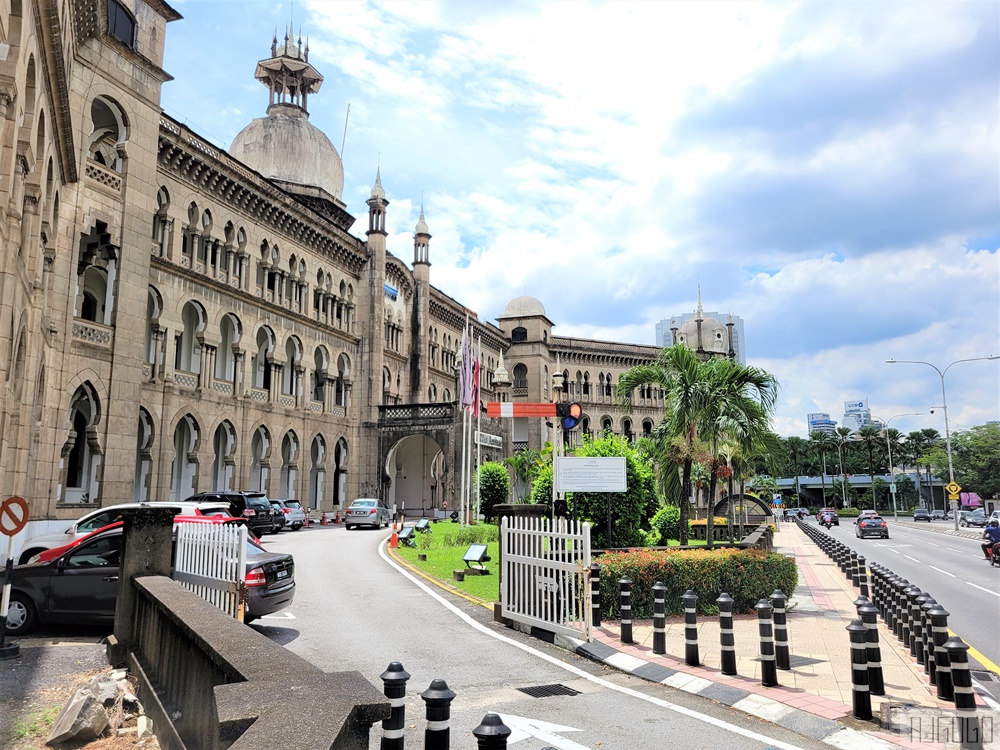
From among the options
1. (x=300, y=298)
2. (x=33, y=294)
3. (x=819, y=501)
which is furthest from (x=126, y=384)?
(x=819, y=501)

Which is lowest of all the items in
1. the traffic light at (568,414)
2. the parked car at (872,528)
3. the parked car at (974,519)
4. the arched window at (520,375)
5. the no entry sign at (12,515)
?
the parked car at (974,519)

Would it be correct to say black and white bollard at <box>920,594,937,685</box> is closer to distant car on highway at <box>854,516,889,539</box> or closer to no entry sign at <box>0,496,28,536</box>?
no entry sign at <box>0,496,28,536</box>

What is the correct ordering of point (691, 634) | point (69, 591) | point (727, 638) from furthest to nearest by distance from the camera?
point (69, 591) < point (691, 634) < point (727, 638)

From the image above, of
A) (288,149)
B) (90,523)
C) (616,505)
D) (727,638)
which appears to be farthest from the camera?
(288,149)

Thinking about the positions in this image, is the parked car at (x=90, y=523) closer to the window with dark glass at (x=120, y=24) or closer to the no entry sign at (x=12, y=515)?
the no entry sign at (x=12, y=515)

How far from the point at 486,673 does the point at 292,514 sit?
23200 mm

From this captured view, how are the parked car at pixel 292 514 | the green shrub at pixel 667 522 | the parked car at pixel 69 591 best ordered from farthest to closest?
1. the parked car at pixel 292 514
2. the green shrub at pixel 667 522
3. the parked car at pixel 69 591

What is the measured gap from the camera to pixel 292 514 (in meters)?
30.1

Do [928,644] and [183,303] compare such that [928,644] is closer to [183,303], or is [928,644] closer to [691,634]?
[691,634]

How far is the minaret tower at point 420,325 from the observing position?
1882 inches

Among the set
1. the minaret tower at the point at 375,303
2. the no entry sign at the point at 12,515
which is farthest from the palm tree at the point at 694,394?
the minaret tower at the point at 375,303

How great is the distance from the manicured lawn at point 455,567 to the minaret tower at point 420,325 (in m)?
24.2

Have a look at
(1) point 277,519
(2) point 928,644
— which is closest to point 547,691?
(2) point 928,644

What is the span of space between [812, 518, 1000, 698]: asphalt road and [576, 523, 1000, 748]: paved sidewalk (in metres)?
1.45
